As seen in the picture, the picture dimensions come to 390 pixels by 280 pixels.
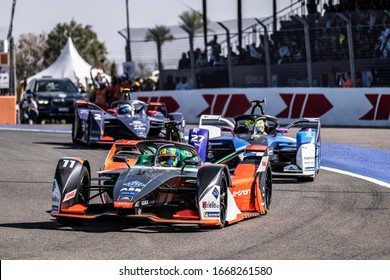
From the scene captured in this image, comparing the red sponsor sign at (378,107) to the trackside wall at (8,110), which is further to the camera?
the trackside wall at (8,110)

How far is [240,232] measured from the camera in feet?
34.6

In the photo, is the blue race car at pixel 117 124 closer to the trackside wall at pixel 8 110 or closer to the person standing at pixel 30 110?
the person standing at pixel 30 110

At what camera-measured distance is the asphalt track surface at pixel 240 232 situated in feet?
30.0

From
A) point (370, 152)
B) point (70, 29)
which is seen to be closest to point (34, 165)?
point (370, 152)

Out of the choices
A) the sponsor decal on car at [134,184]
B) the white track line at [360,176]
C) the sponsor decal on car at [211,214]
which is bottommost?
the white track line at [360,176]

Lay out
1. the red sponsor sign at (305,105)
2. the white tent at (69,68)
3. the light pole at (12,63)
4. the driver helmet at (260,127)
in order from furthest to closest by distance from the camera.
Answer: the white tent at (69,68) → the light pole at (12,63) → the red sponsor sign at (305,105) → the driver helmet at (260,127)

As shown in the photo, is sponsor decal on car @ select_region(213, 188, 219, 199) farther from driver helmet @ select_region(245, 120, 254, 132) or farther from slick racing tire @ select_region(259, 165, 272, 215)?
driver helmet @ select_region(245, 120, 254, 132)

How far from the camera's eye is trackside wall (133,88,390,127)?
27.4 meters

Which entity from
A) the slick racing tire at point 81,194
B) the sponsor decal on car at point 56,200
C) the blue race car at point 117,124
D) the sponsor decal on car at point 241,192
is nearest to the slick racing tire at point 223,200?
the sponsor decal on car at point 241,192

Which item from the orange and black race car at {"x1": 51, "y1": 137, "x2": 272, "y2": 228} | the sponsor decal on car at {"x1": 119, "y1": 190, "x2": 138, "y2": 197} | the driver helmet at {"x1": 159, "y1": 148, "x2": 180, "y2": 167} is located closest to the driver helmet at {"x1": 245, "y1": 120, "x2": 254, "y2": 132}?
the orange and black race car at {"x1": 51, "y1": 137, "x2": 272, "y2": 228}

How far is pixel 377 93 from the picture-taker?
88.6ft

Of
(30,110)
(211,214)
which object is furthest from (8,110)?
(211,214)

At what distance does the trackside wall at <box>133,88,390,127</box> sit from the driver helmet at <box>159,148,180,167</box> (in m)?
15.9

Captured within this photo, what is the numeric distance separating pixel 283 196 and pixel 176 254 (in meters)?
4.96
